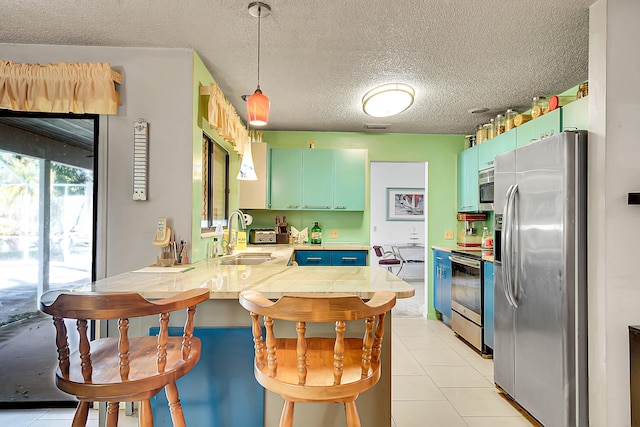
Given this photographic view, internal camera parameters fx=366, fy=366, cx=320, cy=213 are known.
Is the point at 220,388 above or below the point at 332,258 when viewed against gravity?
below

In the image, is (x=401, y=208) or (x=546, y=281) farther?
(x=401, y=208)

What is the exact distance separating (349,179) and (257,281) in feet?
10.2

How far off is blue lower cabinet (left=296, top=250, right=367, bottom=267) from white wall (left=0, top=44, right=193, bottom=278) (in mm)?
2074

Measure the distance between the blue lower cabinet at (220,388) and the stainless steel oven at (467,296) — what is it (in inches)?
104

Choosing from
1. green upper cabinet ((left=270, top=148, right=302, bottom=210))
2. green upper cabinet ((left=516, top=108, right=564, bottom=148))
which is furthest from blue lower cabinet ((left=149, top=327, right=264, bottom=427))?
green upper cabinet ((left=270, top=148, right=302, bottom=210))

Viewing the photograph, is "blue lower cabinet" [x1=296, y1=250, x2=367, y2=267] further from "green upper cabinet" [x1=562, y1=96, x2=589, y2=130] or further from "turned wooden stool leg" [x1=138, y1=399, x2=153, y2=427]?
"turned wooden stool leg" [x1=138, y1=399, x2=153, y2=427]

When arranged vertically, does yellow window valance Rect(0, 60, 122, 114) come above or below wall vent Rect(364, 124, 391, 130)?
below

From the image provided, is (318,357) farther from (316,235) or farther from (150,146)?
(316,235)

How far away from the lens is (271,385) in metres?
1.26

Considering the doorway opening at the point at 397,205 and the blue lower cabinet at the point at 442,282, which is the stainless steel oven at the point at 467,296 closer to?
the blue lower cabinet at the point at 442,282

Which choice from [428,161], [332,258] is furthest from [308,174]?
[428,161]

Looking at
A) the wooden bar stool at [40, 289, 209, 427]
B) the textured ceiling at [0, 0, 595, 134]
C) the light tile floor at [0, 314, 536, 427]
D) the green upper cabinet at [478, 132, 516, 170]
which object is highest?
the textured ceiling at [0, 0, 595, 134]

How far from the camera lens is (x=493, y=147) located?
4016mm

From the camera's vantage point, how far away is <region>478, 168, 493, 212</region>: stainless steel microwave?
4009 millimetres
